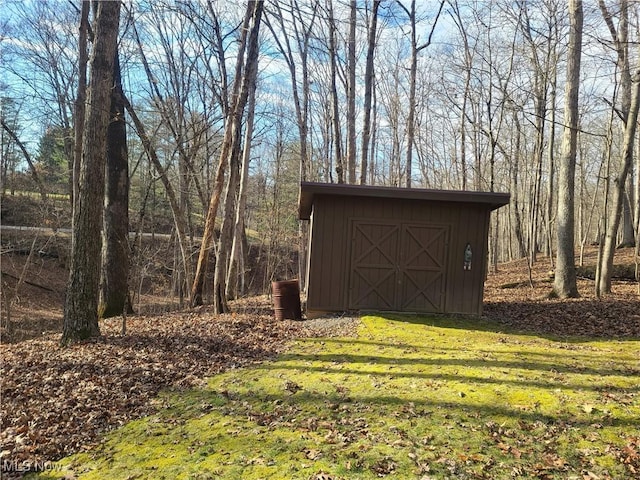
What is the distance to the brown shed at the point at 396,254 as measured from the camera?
32.9ft

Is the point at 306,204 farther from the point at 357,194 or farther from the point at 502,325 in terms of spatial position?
the point at 502,325

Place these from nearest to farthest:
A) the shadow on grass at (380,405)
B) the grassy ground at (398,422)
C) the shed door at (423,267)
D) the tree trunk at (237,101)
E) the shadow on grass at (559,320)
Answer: the grassy ground at (398,422)
the shadow on grass at (380,405)
the shadow on grass at (559,320)
the tree trunk at (237,101)
the shed door at (423,267)

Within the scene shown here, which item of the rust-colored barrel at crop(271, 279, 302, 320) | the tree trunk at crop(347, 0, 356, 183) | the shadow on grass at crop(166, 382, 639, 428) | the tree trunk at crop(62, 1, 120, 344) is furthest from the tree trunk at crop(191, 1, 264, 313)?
the shadow on grass at crop(166, 382, 639, 428)

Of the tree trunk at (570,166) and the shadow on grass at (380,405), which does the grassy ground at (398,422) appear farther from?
the tree trunk at (570,166)

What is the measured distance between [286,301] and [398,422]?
19.0 ft

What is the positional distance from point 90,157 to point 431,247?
7436mm

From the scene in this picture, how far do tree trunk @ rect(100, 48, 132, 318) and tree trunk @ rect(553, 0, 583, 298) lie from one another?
37.9 ft

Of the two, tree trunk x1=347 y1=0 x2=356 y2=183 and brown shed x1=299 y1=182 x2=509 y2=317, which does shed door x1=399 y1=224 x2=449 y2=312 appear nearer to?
brown shed x1=299 y1=182 x2=509 y2=317

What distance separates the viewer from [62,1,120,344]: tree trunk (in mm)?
6691

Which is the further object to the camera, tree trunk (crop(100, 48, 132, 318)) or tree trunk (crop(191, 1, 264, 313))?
tree trunk (crop(100, 48, 132, 318))

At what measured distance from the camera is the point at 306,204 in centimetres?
1141

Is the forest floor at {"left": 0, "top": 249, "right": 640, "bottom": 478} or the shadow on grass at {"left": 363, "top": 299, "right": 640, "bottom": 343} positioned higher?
the shadow on grass at {"left": 363, "top": 299, "right": 640, "bottom": 343}

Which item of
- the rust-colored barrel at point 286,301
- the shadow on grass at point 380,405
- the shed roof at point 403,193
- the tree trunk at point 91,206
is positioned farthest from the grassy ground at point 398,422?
the shed roof at point 403,193

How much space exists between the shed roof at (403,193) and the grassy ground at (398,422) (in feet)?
13.1
